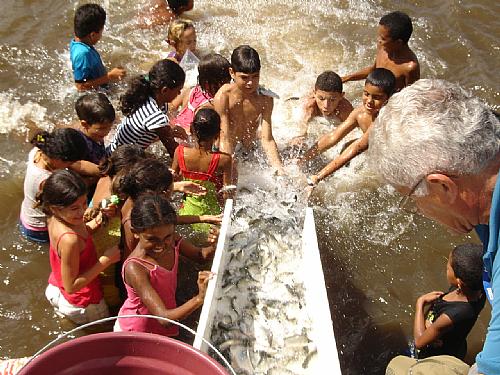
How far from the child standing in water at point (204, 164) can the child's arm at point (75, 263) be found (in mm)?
930

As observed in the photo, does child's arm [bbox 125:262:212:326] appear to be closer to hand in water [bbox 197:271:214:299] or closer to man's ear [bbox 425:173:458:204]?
hand in water [bbox 197:271:214:299]

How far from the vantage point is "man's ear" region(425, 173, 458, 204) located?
2.10 m

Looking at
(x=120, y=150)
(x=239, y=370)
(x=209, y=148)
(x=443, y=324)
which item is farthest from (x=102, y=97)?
(x=443, y=324)

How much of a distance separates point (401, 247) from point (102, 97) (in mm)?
2912

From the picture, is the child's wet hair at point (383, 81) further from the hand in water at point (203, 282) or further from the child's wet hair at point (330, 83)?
the hand in water at point (203, 282)

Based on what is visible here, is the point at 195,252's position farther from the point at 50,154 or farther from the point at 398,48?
the point at 398,48

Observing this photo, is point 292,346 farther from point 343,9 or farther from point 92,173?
point 343,9

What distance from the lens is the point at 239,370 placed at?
10.6 feet

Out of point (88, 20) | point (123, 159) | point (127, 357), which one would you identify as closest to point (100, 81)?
point (88, 20)

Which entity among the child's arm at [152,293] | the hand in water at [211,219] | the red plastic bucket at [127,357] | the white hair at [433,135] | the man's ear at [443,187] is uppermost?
the white hair at [433,135]

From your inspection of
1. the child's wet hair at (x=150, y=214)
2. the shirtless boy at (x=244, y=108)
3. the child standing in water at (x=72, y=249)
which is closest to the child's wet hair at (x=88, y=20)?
the shirtless boy at (x=244, y=108)

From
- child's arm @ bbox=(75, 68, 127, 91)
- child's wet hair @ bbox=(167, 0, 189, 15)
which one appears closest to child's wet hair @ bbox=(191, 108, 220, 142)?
child's arm @ bbox=(75, 68, 127, 91)

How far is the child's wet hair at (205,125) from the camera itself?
402 cm

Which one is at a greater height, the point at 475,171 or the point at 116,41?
the point at 475,171
